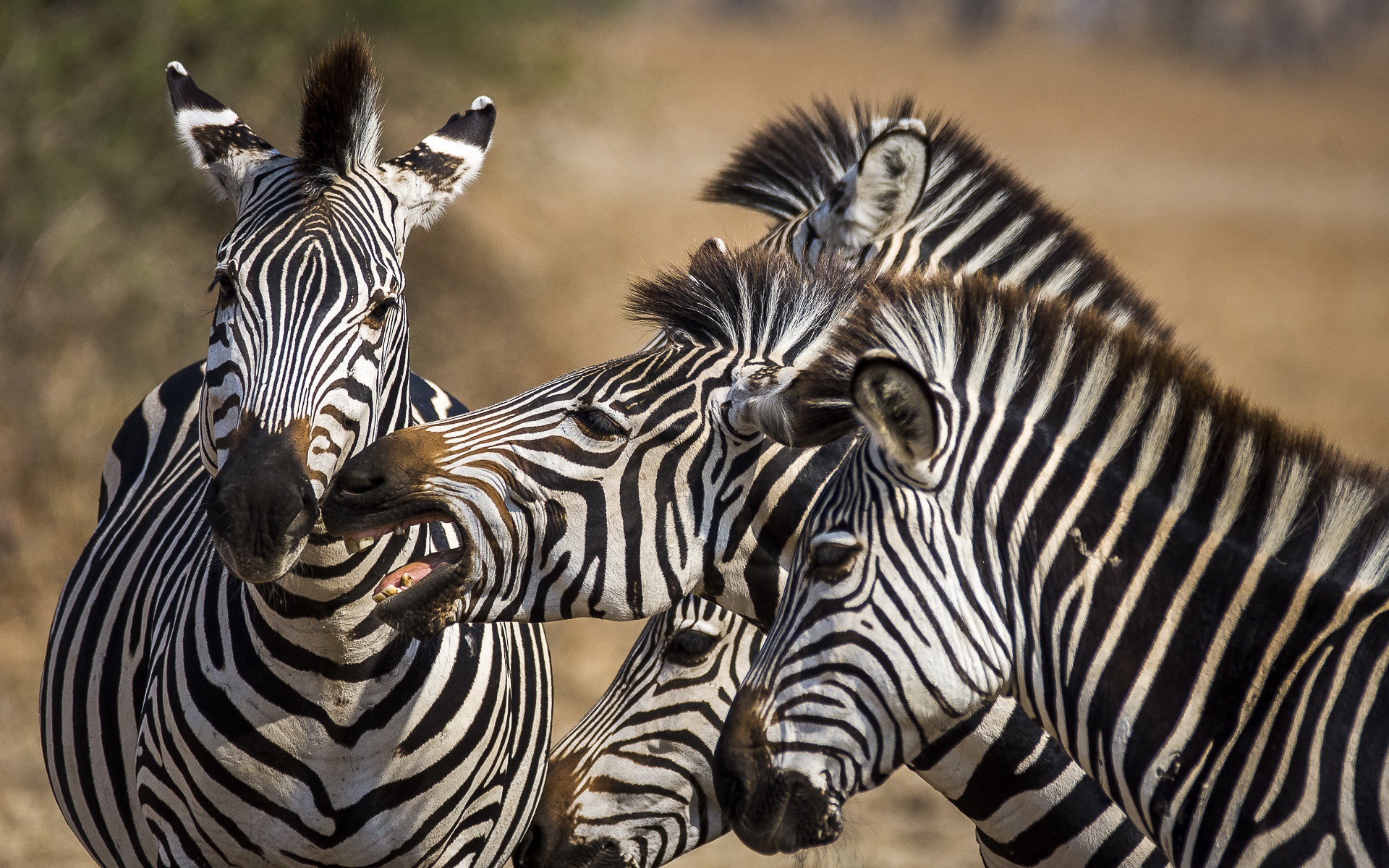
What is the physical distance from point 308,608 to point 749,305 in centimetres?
142

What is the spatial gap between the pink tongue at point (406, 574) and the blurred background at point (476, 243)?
1.12 metres

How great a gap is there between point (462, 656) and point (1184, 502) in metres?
2.06

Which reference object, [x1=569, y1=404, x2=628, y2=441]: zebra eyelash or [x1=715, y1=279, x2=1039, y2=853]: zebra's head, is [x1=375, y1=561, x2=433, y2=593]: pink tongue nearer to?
[x1=569, y1=404, x2=628, y2=441]: zebra eyelash

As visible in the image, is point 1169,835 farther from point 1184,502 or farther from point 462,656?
point 462,656

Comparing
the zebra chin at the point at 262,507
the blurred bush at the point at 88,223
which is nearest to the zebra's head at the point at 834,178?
the zebra chin at the point at 262,507

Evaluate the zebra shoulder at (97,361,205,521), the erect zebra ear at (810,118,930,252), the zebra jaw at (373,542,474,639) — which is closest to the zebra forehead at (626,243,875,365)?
the zebra jaw at (373,542,474,639)

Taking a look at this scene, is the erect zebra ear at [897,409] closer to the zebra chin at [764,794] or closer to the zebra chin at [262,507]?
the zebra chin at [764,794]

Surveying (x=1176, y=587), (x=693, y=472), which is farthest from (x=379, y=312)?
(x=1176, y=587)

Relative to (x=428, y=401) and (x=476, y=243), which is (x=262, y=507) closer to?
(x=428, y=401)

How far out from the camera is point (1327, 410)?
14289 millimetres

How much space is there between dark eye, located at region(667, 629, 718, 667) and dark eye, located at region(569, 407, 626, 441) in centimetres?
96

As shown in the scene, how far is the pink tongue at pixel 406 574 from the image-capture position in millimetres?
3146

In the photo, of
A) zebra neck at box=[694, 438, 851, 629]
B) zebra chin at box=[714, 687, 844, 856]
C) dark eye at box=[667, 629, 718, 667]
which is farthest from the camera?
dark eye at box=[667, 629, 718, 667]

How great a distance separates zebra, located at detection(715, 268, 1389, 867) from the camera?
8.69 ft
